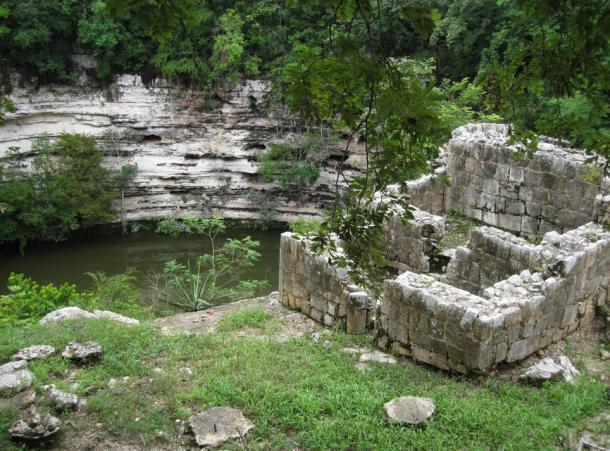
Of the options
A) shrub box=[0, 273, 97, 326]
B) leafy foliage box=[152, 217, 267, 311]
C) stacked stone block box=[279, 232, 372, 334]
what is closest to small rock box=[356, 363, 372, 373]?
stacked stone block box=[279, 232, 372, 334]

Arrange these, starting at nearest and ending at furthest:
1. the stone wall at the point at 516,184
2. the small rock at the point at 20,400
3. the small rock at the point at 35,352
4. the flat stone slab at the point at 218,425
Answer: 1. the flat stone slab at the point at 218,425
2. the small rock at the point at 20,400
3. the small rock at the point at 35,352
4. the stone wall at the point at 516,184

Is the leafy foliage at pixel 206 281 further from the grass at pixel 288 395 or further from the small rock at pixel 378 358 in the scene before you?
the small rock at pixel 378 358

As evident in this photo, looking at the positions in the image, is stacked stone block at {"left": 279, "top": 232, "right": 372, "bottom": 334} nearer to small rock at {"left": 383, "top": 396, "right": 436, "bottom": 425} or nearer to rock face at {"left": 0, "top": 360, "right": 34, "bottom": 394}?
small rock at {"left": 383, "top": 396, "right": 436, "bottom": 425}

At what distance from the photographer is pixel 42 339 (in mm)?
7137

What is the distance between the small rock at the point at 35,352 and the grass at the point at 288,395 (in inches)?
4.8

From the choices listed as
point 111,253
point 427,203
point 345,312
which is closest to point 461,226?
point 427,203

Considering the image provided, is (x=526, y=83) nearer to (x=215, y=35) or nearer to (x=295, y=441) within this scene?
(x=295, y=441)

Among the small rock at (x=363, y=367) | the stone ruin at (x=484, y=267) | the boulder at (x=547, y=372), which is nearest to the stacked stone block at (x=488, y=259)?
the stone ruin at (x=484, y=267)

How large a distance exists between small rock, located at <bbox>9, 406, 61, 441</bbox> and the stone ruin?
8.53 ft

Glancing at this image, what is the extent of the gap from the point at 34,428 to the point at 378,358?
3.57m

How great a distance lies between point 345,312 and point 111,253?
37.5ft

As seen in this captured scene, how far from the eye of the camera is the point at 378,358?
7035 mm

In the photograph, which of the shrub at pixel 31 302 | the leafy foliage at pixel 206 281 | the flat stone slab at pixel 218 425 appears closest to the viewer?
the flat stone slab at pixel 218 425

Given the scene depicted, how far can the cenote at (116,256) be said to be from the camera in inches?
641
